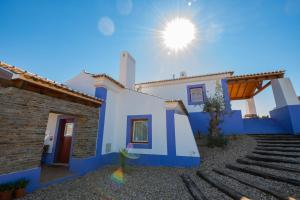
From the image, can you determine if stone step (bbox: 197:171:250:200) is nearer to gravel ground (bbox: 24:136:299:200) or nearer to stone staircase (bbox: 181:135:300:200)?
stone staircase (bbox: 181:135:300:200)

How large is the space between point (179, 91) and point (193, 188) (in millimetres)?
8272

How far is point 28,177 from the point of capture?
427 centimetres

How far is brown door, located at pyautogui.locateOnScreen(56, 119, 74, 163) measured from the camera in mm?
8172

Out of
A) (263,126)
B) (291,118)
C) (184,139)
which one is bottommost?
(184,139)

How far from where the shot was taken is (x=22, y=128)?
4262 mm

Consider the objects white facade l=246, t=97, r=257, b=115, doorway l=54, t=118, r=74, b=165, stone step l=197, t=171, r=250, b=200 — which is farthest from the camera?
white facade l=246, t=97, r=257, b=115

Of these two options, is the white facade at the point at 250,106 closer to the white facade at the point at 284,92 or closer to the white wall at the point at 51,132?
the white facade at the point at 284,92

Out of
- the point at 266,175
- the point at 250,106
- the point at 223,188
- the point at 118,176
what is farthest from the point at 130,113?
the point at 250,106

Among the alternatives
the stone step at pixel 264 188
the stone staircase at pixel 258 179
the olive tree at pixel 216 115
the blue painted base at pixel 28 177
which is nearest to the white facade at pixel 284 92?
the olive tree at pixel 216 115

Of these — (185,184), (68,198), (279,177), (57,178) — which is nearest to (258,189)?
(279,177)

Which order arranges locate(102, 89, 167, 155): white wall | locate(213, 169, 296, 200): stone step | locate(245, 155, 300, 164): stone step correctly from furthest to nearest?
1. locate(102, 89, 167, 155): white wall
2. locate(245, 155, 300, 164): stone step
3. locate(213, 169, 296, 200): stone step

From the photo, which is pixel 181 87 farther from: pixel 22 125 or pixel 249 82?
pixel 22 125

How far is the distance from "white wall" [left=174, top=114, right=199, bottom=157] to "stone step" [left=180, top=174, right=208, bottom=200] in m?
1.71

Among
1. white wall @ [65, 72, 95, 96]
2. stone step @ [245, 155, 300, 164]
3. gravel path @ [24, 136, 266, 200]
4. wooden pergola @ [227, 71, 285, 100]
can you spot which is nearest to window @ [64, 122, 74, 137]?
white wall @ [65, 72, 95, 96]
